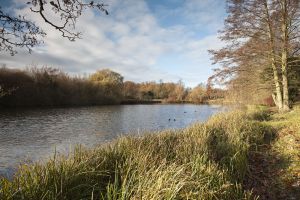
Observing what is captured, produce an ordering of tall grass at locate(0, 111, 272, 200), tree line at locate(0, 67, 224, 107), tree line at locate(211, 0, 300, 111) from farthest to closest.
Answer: tree line at locate(0, 67, 224, 107), tree line at locate(211, 0, 300, 111), tall grass at locate(0, 111, 272, 200)

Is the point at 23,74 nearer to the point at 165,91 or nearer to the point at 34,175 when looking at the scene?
the point at 34,175

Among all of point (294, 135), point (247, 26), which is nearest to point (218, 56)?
point (247, 26)

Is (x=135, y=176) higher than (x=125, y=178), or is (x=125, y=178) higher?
(x=125, y=178)

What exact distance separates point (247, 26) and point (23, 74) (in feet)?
135

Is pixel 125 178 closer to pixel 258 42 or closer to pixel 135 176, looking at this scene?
pixel 135 176

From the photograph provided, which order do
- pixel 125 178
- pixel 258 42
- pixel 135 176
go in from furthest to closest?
pixel 258 42, pixel 135 176, pixel 125 178

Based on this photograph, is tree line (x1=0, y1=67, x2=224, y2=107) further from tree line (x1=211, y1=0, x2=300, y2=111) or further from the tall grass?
the tall grass

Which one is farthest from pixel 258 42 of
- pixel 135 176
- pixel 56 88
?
pixel 56 88

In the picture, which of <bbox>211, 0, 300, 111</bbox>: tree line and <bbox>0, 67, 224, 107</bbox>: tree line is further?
<bbox>0, 67, 224, 107</bbox>: tree line

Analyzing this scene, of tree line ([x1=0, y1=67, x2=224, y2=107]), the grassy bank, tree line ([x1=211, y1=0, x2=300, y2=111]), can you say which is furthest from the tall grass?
tree line ([x1=0, y1=67, x2=224, y2=107])

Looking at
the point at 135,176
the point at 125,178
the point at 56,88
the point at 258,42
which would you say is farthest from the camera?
the point at 56,88

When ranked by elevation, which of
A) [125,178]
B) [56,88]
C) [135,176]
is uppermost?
[56,88]

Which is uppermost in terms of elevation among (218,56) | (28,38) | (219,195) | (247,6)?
(247,6)

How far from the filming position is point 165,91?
89250 millimetres
